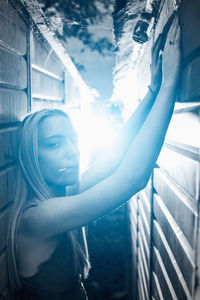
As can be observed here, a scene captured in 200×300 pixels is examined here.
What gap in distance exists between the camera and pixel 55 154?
1944mm

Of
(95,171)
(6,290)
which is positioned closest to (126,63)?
(95,171)

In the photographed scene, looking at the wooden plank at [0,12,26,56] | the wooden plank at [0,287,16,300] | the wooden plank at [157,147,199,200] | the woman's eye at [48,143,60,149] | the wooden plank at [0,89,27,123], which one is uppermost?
the wooden plank at [0,12,26,56]

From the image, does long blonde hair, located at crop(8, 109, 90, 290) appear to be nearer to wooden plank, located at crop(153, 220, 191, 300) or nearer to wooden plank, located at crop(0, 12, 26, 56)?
wooden plank, located at crop(0, 12, 26, 56)

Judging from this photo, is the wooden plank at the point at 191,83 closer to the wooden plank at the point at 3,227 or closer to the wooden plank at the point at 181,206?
the wooden plank at the point at 181,206

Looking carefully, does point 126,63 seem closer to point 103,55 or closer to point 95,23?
point 103,55

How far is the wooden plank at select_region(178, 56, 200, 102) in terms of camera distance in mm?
1015

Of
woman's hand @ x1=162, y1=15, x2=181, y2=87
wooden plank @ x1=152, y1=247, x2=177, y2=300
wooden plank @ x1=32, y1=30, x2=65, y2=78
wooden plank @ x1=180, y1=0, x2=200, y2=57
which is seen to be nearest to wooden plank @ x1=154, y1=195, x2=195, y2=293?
wooden plank @ x1=152, y1=247, x2=177, y2=300

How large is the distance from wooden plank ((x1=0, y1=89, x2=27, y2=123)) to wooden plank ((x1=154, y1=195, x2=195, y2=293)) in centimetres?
142

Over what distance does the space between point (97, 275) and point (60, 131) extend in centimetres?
563

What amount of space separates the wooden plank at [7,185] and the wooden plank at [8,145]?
0.08 metres

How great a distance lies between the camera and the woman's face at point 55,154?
194cm

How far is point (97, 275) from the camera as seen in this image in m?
6.20

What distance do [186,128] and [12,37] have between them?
1.58 metres

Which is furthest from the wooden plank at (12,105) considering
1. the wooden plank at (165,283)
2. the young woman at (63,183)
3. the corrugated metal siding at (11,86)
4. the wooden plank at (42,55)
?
the wooden plank at (165,283)
